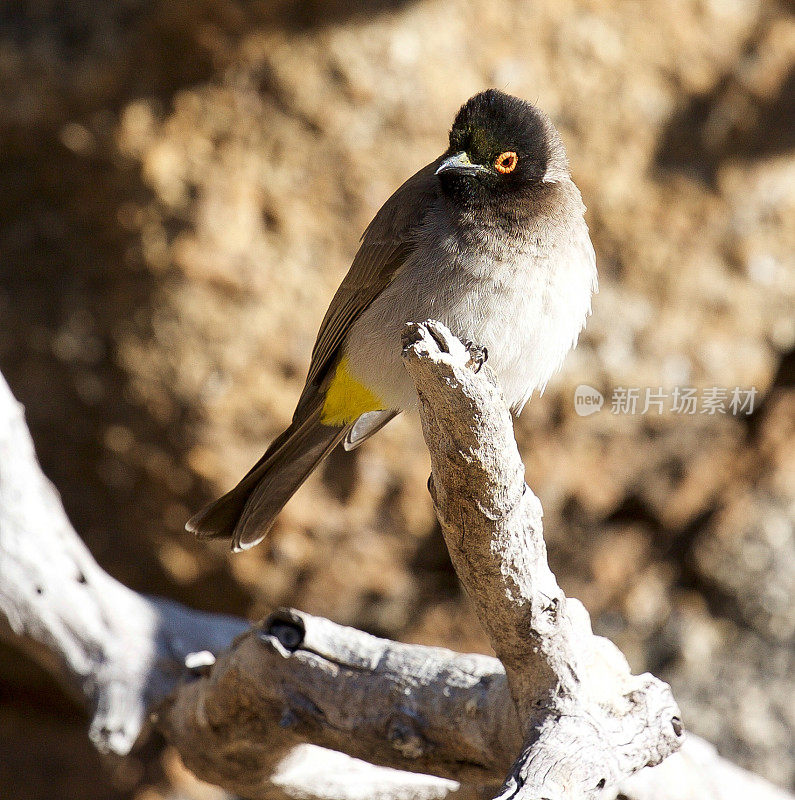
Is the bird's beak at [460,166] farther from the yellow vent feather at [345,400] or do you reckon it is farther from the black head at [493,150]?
the yellow vent feather at [345,400]

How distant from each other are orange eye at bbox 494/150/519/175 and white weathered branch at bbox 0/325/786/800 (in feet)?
3.35

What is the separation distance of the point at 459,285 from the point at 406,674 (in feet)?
3.97

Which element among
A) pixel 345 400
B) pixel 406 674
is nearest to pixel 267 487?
pixel 345 400

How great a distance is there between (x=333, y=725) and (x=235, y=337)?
1.99 meters

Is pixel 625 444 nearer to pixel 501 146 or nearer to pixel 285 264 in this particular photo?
pixel 285 264

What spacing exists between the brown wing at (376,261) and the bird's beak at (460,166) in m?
0.16

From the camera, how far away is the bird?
275cm

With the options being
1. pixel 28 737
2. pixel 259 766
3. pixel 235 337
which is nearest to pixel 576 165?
pixel 235 337

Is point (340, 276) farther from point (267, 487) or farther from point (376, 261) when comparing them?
point (267, 487)

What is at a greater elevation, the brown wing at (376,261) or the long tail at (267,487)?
the brown wing at (376,261)

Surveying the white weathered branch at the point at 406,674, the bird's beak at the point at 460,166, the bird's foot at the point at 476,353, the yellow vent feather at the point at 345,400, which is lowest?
the white weathered branch at the point at 406,674

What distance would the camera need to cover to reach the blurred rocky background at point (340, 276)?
163 inches

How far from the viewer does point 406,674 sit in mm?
2869

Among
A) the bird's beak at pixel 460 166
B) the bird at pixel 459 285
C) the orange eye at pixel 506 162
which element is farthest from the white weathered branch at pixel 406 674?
the orange eye at pixel 506 162
